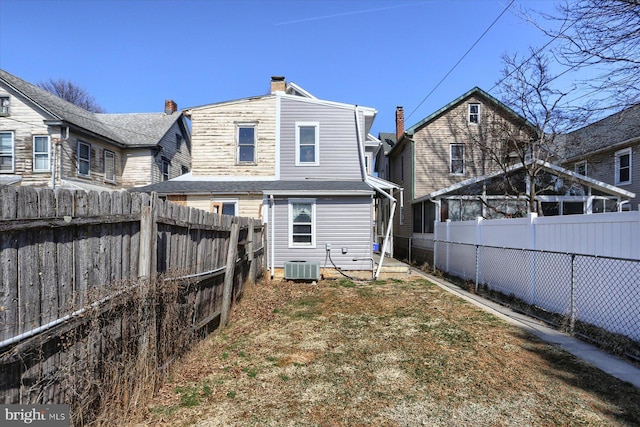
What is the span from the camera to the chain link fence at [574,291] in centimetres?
526

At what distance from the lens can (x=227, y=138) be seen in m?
14.0

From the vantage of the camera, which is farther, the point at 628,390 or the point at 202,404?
the point at 628,390

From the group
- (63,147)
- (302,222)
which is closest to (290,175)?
(302,222)

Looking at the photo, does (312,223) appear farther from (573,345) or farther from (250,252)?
(573,345)

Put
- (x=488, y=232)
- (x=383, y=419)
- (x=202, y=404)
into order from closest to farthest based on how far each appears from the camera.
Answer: (x=383, y=419), (x=202, y=404), (x=488, y=232)

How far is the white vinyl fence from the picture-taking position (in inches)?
212

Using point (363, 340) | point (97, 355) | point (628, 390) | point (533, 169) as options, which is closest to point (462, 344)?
point (363, 340)

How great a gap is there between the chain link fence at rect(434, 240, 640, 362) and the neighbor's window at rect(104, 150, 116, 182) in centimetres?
2055

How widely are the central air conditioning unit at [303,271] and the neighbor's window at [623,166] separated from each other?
17000 millimetres

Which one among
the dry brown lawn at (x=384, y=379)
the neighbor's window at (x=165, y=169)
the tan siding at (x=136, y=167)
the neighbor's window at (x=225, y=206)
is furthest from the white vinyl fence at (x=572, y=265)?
the neighbor's window at (x=165, y=169)

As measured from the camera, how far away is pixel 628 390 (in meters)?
3.97

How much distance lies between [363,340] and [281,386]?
1.99 metres

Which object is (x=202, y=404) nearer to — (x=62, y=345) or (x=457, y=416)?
(x=62, y=345)

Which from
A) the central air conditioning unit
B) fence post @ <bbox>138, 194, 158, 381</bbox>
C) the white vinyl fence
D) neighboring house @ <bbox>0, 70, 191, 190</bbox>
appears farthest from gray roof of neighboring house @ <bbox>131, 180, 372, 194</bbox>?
fence post @ <bbox>138, 194, 158, 381</bbox>
